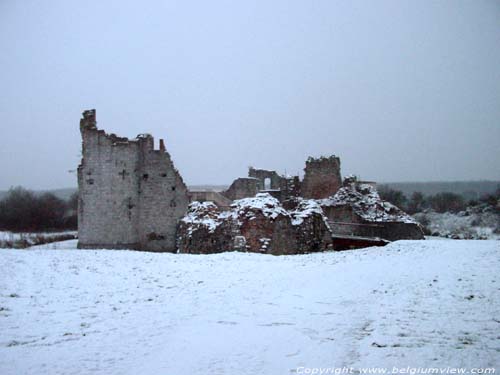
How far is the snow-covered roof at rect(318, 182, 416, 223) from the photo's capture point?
22.0 meters

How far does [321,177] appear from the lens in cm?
2844

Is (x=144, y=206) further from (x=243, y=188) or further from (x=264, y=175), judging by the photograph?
(x=264, y=175)

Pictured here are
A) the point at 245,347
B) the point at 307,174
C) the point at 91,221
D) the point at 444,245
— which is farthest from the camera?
the point at 307,174

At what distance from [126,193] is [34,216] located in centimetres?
3492

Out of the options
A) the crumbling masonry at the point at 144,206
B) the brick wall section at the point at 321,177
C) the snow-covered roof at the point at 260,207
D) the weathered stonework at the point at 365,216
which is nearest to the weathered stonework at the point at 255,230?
the snow-covered roof at the point at 260,207

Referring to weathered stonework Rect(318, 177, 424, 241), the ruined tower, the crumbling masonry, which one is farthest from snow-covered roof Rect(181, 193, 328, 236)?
weathered stonework Rect(318, 177, 424, 241)

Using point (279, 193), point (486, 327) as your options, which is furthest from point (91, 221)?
point (486, 327)

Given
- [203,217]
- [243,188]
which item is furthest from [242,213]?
[243,188]

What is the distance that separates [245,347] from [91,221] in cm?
1654

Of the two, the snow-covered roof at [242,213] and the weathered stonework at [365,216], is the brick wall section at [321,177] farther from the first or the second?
the snow-covered roof at [242,213]

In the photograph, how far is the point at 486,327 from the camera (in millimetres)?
5465

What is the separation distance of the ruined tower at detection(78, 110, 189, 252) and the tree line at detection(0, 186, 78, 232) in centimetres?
2919

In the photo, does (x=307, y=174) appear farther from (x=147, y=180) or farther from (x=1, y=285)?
(x=1, y=285)

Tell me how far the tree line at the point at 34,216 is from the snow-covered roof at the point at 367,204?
34.5 m
